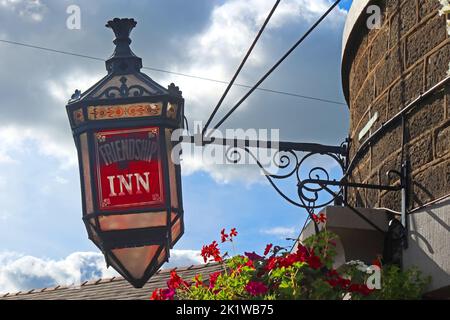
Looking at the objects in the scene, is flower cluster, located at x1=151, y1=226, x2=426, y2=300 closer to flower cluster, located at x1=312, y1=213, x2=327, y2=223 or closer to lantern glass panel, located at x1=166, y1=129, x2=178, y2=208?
flower cluster, located at x1=312, y1=213, x2=327, y2=223

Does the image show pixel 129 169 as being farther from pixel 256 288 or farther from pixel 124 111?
pixel 256 288

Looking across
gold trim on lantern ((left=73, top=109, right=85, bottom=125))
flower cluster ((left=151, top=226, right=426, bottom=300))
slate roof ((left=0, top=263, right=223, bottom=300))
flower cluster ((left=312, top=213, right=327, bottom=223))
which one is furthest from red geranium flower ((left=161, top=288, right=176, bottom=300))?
slate roof ((left=0, top=263, right=223, bottom=300))

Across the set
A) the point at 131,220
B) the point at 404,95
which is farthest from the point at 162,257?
the point at 404,95

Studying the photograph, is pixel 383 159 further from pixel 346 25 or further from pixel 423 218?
pixel 346 25

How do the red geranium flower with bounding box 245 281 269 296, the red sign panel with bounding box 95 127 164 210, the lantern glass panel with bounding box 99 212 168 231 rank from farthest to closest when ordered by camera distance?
the lantern glass panel with bounding box 99 212 168 231 → the red sign panel with bounding box 95 127 164 210 → the red geranium flower with bounding box 245 281 269 296

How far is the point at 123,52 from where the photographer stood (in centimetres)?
880

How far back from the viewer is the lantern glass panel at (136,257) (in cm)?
880

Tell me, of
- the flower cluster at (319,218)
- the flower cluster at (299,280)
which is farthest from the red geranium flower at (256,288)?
the flower cluster at (319,218)

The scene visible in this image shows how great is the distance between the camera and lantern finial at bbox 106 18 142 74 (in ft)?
28.7

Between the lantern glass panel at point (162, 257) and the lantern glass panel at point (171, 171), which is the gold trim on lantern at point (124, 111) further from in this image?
the lantern glass panel at point (162, 257)

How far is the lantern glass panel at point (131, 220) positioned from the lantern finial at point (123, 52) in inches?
45.4

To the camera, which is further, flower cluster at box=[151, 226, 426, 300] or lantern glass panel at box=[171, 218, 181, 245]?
lantern glass panel at box=[171, 218, 181, 245]

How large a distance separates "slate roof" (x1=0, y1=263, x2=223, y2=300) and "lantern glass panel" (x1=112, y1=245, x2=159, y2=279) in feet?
20.1
